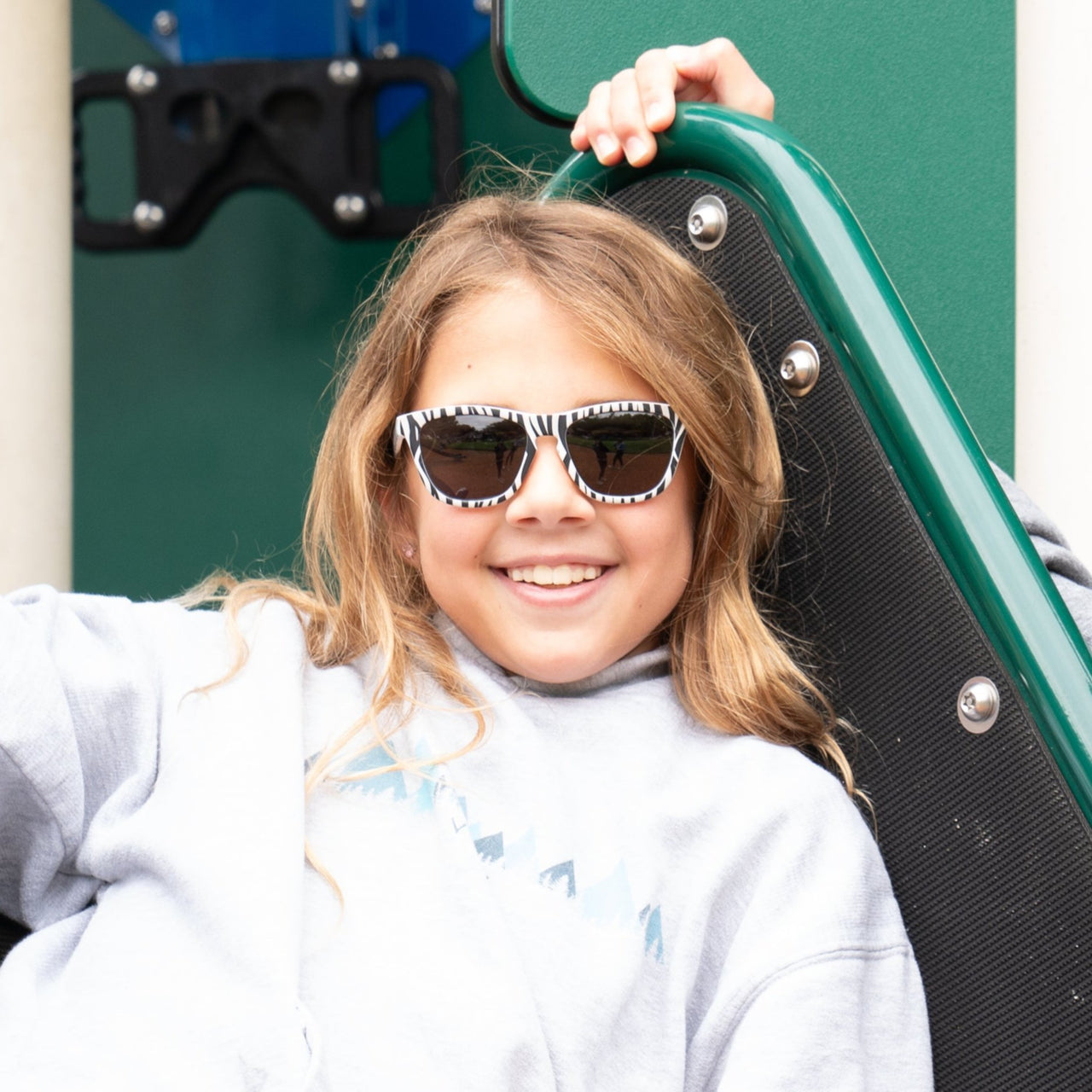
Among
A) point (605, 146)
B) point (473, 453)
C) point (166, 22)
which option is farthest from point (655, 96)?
point (166, 22)

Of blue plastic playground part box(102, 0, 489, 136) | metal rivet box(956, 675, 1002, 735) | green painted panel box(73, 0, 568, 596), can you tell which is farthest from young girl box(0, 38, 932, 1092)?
green painted panel box(73, 0, 568, 596)

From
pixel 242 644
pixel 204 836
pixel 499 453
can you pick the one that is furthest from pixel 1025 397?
pixel 204 836

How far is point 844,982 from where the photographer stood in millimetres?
979

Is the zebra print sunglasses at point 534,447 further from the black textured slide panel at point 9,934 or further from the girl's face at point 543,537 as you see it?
the black textured slide panel at point 9,934

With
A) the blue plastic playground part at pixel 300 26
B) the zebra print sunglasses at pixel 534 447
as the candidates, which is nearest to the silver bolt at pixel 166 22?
the blue plastic playground part at pixel 300 26

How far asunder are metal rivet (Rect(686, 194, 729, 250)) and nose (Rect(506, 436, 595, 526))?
266 millimetres

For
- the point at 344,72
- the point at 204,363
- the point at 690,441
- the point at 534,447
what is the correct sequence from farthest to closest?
the point at 204,363 < the point at 344,72 < the point at 690,441 < the point at 534,447

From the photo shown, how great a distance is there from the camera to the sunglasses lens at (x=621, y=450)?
1059 millimetres

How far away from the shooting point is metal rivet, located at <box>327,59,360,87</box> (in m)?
2.24

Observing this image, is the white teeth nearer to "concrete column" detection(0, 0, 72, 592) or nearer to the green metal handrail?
the green metal handrail

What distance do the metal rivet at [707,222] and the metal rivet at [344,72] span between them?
1.19 metres

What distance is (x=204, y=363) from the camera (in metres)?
2.82

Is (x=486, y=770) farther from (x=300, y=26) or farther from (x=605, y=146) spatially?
(x=300, y=26)

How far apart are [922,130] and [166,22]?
148 centimetres
